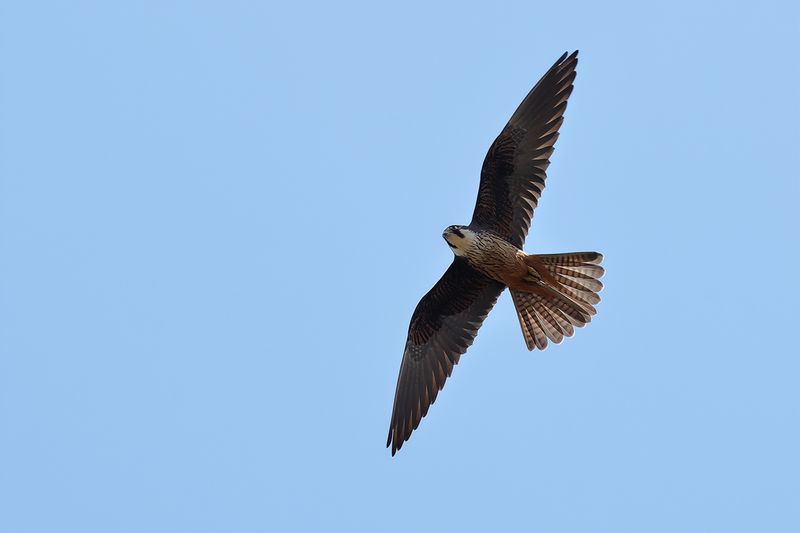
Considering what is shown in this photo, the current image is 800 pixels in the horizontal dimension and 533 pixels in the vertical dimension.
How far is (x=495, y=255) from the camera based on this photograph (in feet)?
42.4

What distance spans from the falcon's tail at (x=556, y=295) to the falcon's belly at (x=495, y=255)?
0.39 feet

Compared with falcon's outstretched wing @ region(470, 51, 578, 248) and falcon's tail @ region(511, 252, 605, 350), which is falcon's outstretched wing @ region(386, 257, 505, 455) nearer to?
falcon's tail @ region(511, 252, 605, 350)

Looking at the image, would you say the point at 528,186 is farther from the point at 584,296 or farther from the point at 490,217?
the point at 584,296

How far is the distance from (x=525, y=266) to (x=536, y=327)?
37.6 inches

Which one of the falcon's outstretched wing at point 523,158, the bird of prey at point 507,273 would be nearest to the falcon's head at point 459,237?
the bird of prey at point 507,273

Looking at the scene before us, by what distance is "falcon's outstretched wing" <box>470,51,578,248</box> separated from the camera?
1274 cm

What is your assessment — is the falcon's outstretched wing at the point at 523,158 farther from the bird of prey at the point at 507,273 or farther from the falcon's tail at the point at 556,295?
the falcon's tail at the point at 556,295

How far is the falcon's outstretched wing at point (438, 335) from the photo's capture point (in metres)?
13.5

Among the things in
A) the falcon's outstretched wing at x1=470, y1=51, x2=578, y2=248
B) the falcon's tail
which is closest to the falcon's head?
the falcon's outstretched wing at x1=470, y1=51, x2=578, y2=248

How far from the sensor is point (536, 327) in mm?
13602

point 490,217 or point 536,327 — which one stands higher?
point 490,217

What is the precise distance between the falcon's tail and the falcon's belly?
12cm

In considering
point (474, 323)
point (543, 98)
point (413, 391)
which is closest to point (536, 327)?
point (474, 323)

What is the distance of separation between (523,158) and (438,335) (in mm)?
2392
